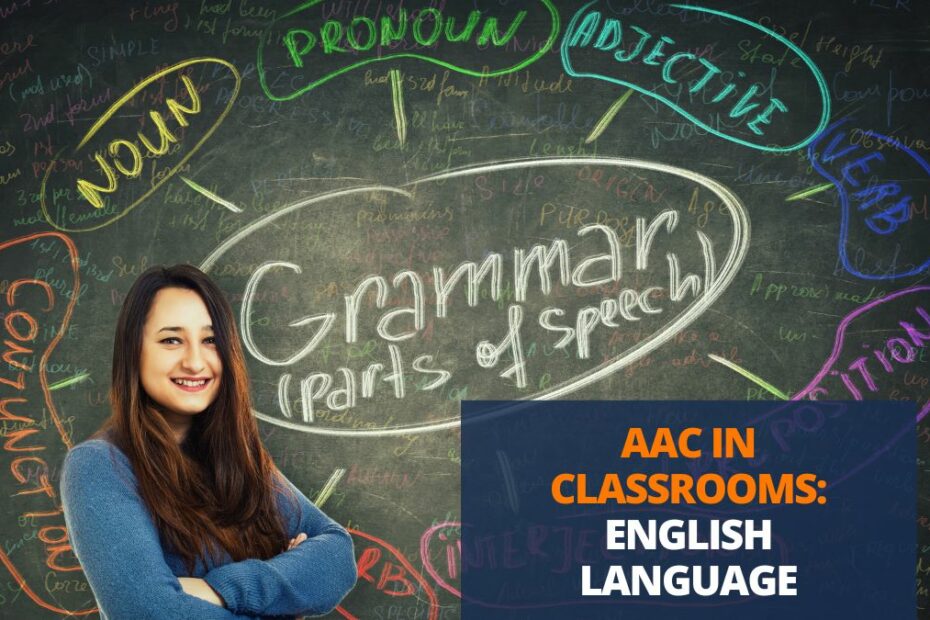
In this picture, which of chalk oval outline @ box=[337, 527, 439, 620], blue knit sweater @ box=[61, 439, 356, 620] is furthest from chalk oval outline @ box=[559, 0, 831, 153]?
blue knit sweater @ box=[61, 439, 356, 620]

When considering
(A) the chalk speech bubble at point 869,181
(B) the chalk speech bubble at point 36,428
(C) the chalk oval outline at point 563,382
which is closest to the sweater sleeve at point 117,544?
(C) the chalk oval outline at point 563,382

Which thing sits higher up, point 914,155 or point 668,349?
point 914,155

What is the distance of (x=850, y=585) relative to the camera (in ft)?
13.6

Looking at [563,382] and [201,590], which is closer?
[201,590]

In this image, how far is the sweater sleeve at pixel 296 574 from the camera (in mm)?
2332

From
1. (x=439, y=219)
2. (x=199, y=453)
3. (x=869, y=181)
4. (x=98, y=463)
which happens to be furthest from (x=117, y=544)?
(x=869, y=181)

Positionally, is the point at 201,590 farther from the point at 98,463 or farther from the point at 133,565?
the point at 98,463

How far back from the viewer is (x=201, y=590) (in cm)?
229

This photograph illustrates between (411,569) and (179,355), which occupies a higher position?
(179,355)

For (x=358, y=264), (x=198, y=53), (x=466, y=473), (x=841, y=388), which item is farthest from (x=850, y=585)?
(x=198, y=53)

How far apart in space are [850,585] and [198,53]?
3.37 meters

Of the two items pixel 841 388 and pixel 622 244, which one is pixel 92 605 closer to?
pixel 622 244

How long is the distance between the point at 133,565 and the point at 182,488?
0.80 feet

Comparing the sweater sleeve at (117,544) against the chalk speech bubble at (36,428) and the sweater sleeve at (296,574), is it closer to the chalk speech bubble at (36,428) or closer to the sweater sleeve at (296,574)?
the sweater sleeve at (296,574)
